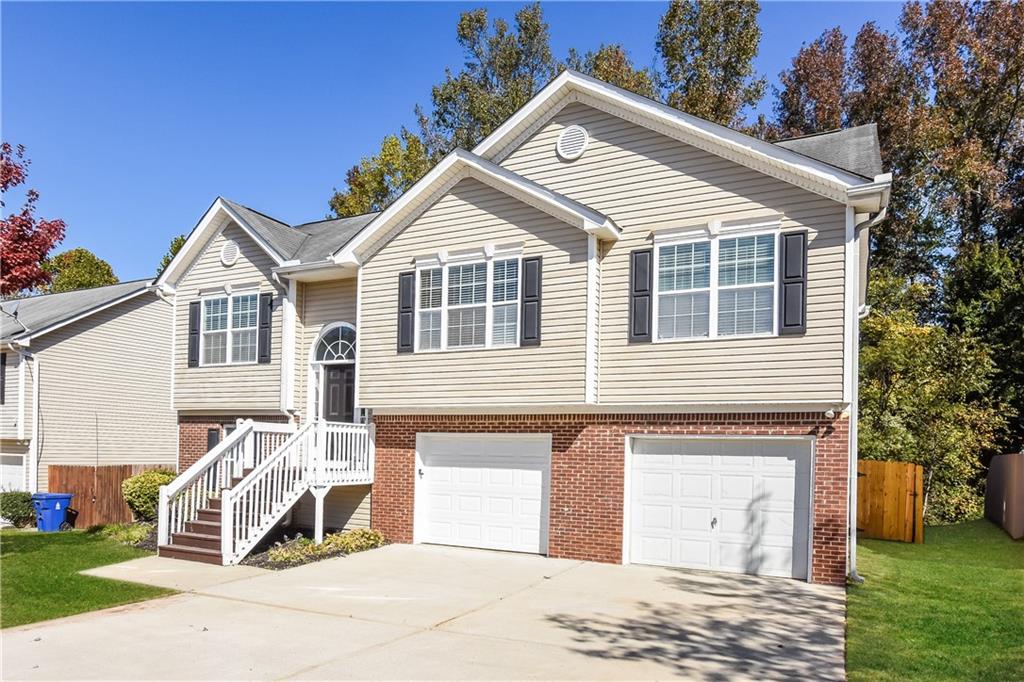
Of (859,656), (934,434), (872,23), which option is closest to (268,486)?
(859,656)

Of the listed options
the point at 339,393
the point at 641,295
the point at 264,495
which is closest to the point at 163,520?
the point at 264,495

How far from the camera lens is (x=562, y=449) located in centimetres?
1275

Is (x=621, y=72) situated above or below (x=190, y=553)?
above

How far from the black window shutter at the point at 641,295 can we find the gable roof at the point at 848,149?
9.13 feet

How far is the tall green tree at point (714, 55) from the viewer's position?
94.2 ft

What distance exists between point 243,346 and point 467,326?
5786 mm

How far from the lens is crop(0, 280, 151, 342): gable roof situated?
20.2 metres

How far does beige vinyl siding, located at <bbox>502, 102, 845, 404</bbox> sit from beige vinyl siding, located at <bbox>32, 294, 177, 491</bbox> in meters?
14.7

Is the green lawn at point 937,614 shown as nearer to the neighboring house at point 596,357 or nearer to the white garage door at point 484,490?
the neighboring house at point 596,357

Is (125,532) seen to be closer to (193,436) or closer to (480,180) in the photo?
(193,436)

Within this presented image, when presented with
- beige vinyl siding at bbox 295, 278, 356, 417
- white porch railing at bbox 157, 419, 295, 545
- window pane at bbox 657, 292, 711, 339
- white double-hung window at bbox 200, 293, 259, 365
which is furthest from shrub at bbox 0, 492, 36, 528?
window pane at bbox 657, 292, 711, 339

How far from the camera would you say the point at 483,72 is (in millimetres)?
33781

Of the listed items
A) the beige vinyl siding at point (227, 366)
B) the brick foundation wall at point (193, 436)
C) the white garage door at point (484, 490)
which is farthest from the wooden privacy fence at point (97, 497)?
the white garage door at point (484, 490)

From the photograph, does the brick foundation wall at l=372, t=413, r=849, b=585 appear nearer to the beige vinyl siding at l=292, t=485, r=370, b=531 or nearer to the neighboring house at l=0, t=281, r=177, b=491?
the beige vinyl siding at l=292, t=485, r=370, b=531
